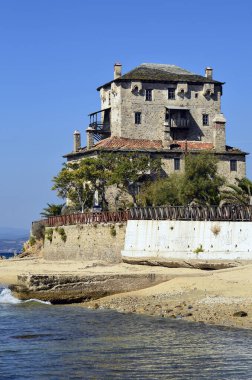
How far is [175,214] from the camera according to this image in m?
51.4

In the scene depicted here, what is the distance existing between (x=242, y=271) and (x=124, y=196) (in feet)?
117

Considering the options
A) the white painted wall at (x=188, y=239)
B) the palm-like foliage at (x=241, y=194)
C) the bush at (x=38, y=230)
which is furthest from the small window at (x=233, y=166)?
the white painted wall at (x=188, y=239)

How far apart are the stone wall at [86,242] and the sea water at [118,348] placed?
21.1 metres

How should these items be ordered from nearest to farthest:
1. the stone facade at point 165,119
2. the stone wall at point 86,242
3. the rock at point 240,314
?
the rock at point 240,314 < the stone wall at point 86,242 < the stone facade at point 165,119

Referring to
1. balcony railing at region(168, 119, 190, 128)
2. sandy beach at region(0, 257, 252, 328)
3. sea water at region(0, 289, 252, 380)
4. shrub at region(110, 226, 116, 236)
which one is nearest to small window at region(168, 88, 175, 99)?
balcony railing at region(168, 119, 190, 128)

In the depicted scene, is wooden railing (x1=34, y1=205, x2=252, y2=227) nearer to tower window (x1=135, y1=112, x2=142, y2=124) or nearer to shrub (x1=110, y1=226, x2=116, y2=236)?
shrub (x1=110, y1=226, x2=116, y2=236)

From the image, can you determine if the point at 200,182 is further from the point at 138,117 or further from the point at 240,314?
the point at 240,314

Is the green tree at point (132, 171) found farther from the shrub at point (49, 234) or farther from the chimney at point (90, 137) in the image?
the shrub at point (49, 234)

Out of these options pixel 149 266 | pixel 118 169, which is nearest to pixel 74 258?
pixel 118 169

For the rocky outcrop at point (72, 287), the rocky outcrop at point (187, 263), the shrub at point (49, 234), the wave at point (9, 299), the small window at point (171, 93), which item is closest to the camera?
the rocky outcrop at point (72, 287)

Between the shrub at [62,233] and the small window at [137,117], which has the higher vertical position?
the small window at [137,117]

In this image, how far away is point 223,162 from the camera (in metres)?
78.9

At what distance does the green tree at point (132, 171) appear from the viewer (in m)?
72.1

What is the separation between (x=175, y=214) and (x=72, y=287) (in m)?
11.8
